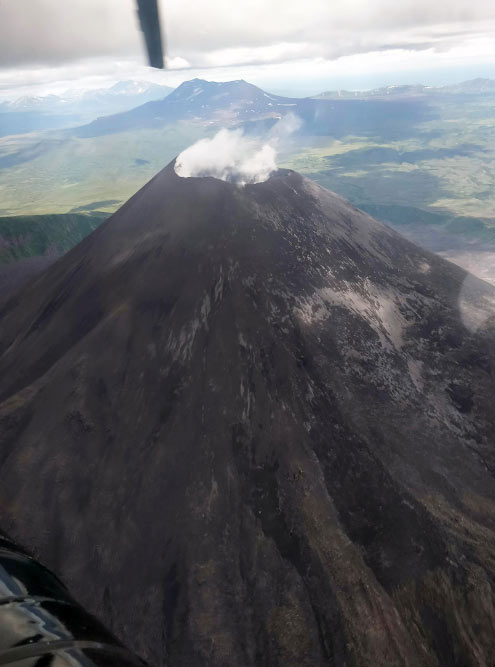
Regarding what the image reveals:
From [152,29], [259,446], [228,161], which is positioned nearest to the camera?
[152,29]

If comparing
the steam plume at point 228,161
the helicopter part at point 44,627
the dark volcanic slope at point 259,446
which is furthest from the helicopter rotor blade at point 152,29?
the steam plume at point 228,161

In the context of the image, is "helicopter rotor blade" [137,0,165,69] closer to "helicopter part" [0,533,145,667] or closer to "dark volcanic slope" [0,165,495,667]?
"helicopter part" [0,533,145,667]

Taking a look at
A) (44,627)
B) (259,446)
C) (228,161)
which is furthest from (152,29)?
(228,161)

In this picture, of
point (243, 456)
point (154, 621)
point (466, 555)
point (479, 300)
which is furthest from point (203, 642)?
point (479, 300)

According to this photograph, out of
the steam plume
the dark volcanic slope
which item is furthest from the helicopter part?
the steam plume

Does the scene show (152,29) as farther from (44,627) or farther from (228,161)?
(228,161)
